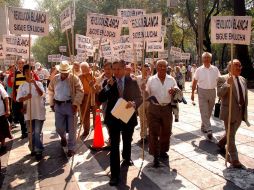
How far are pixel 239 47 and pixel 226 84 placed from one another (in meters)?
17.2

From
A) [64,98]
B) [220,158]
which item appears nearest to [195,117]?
[220,158]

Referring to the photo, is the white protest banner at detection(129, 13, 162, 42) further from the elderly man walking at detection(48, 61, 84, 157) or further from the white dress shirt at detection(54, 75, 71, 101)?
the white dress shirt at detection(54, 75, 71, 101)

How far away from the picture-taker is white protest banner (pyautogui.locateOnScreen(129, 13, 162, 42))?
24.9ft

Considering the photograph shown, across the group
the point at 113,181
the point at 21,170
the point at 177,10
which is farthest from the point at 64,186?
the point at 177,10

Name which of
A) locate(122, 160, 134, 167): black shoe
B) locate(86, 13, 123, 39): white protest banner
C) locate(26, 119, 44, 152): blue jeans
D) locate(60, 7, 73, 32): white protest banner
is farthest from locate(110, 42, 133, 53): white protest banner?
locate(122, 160, 134, 167): black shoe

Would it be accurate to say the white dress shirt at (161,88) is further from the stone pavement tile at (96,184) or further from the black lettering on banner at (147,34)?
the stone pavement tile at (96,184)

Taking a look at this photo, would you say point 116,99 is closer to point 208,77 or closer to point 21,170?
point 21,170

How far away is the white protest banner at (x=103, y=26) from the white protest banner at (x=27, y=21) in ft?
3.27

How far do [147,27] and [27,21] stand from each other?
2.60 metres

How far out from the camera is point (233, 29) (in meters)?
6.67

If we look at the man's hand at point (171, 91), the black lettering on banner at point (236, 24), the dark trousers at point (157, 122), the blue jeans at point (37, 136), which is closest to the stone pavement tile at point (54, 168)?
the blue jeans at point (37, 136)

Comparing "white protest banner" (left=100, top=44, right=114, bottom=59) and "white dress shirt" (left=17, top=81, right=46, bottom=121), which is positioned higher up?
"white protest banner" (left=100, top=44, right=114, bottom=59)

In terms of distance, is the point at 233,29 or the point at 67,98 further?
the point at 67,98

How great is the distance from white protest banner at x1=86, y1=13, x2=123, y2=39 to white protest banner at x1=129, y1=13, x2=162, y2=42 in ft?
1.32
